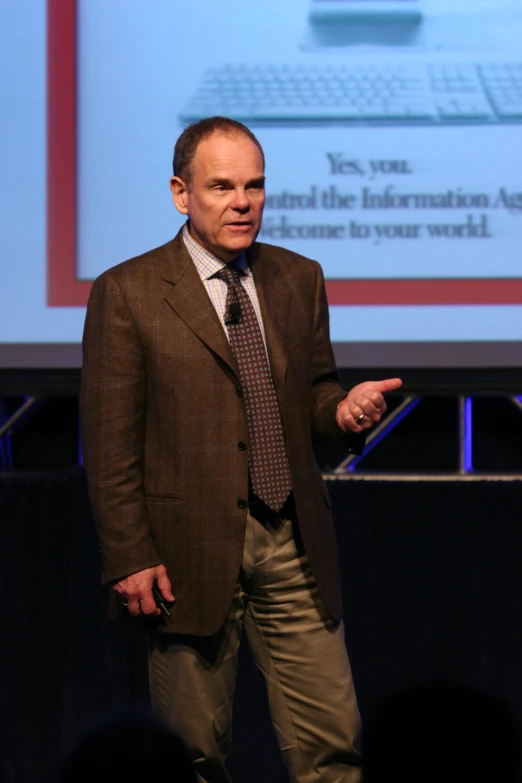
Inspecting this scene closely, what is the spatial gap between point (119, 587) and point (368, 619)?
4.26 feet

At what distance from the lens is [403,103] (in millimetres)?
3043

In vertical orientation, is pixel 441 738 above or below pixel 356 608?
above

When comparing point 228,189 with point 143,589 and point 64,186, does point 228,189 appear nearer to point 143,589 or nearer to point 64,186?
point 143,589

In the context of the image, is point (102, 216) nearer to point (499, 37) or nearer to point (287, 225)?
point (287, 225)

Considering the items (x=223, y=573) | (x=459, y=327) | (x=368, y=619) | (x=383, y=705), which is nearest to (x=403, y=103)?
(x=459, y=327)

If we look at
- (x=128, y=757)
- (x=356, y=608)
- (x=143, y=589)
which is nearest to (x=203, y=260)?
(x=143, y=589)

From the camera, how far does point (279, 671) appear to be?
1990 mm

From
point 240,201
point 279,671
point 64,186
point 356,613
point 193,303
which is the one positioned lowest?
point 356,613

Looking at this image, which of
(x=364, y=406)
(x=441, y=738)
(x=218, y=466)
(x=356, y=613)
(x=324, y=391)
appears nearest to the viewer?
(x=441, y=738)

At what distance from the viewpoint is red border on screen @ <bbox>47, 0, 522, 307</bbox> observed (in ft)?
10.0

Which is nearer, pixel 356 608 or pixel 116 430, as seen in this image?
pixel 116 430

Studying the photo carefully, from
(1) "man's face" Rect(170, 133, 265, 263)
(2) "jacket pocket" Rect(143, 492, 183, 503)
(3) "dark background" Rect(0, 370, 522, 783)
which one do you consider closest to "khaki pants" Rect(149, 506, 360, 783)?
(2) "jacket pocket" Rect(143, 492, 183, 503)

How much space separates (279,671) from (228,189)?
0.93 meters

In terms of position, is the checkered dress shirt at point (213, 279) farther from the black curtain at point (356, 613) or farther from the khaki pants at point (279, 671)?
the black curtain at point (356, 613)
